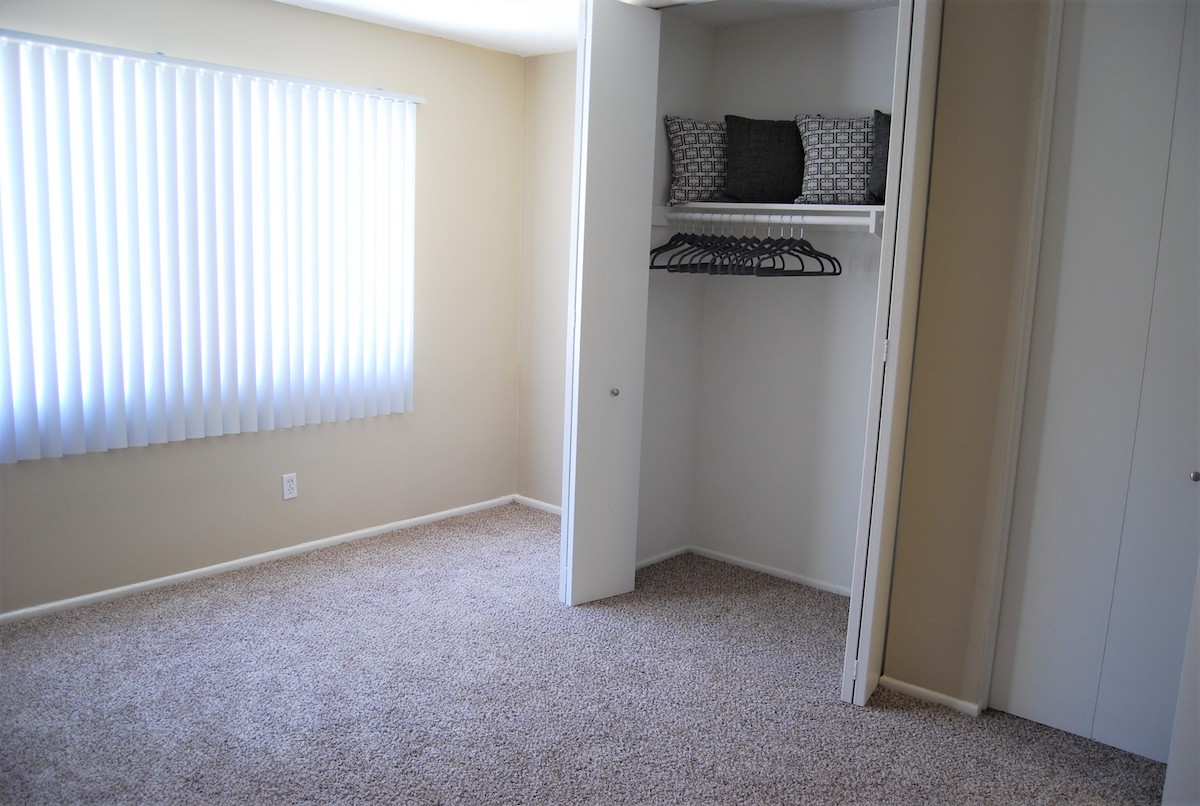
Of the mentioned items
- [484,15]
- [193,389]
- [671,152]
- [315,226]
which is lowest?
[193,389]

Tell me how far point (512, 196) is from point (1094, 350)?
2.99 m

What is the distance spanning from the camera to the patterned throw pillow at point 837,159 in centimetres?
349

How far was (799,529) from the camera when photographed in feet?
13.4

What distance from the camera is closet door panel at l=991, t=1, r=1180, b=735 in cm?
261

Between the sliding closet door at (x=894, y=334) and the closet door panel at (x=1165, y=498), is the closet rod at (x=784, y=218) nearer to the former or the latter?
the sliding closet door at (x=894, y=334)

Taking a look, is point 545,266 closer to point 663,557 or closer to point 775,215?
point 775,215

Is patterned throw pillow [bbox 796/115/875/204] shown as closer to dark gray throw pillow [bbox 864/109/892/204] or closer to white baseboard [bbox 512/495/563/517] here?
dark gray throw pillow [bbox 864/109/892/204]

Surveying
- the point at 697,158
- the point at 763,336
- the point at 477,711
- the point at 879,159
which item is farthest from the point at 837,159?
the point at 477,711

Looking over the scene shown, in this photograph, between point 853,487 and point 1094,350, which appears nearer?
point 1094,350

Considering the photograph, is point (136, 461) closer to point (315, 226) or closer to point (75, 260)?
point (75, 260)

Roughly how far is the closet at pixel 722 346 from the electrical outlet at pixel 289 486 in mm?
1292

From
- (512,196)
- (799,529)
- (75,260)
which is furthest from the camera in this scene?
(512,196)

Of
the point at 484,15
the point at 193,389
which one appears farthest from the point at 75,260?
the point at 484,15

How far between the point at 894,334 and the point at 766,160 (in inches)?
48.3
